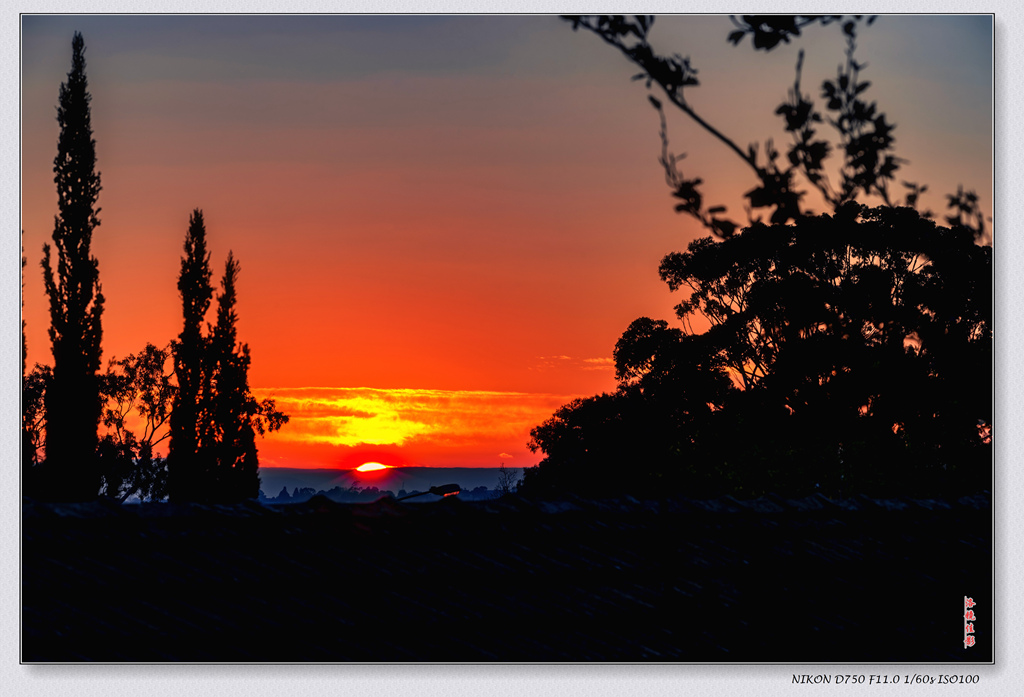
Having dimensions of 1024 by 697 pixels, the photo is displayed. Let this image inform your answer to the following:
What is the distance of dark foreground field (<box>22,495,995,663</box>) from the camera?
5531 millimetres

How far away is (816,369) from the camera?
20578 mm

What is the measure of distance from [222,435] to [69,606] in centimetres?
2788

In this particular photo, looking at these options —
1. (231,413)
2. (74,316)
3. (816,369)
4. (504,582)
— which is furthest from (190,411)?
(504,582)

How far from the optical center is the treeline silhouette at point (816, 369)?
56.7 ft

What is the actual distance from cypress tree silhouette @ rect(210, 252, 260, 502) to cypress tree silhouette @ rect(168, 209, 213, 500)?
409mm

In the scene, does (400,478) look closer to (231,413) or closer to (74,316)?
(74,316)

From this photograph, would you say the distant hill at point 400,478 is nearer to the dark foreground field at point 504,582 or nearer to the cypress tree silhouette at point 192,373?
the dark foreground field at point 504,582

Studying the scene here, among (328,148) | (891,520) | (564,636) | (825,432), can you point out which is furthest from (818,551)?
(825,432)

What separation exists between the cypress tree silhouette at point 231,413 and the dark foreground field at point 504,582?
26.3 m

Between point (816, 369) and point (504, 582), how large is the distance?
1614 centimetres

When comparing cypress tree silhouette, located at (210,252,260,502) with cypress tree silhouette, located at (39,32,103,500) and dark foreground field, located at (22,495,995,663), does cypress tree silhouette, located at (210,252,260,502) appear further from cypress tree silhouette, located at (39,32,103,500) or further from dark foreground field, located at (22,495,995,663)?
dark foreground field, located at (22,495,995,663)
